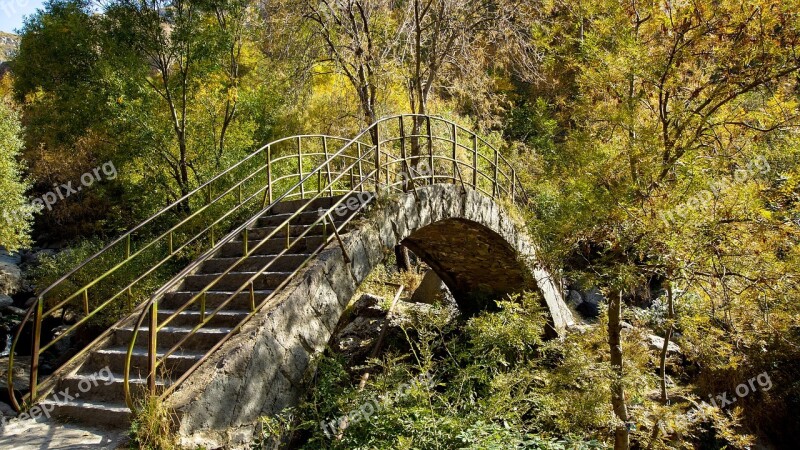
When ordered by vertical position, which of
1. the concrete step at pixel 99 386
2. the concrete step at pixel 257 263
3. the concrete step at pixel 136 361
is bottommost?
the concrete step at pixel 99 386

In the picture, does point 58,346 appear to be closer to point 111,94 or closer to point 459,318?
point 111,94

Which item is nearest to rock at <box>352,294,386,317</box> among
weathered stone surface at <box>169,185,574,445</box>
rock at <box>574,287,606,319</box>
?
weathered stone surface at <box>169,185,574,445</box>

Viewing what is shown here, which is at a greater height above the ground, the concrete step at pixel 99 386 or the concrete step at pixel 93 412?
the concrete step at pixel 99 386

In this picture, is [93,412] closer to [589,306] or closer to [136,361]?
[136,361]

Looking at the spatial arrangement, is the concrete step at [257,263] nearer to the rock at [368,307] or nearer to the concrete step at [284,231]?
the concrete step at [284,231]

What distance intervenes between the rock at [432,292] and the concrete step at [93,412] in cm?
922

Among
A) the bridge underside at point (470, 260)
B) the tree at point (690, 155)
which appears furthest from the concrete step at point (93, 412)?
the bridge underside at point (470, 260)

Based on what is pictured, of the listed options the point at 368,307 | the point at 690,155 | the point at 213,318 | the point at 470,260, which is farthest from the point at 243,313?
the point at 368,307

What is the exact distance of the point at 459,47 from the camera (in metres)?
14.2

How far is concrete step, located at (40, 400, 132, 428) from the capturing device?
423cm

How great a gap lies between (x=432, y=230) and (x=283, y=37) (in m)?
7.45

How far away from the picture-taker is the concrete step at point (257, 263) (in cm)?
597

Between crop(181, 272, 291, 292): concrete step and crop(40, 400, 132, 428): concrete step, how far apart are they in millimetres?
1442

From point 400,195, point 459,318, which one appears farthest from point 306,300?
point 459,318
